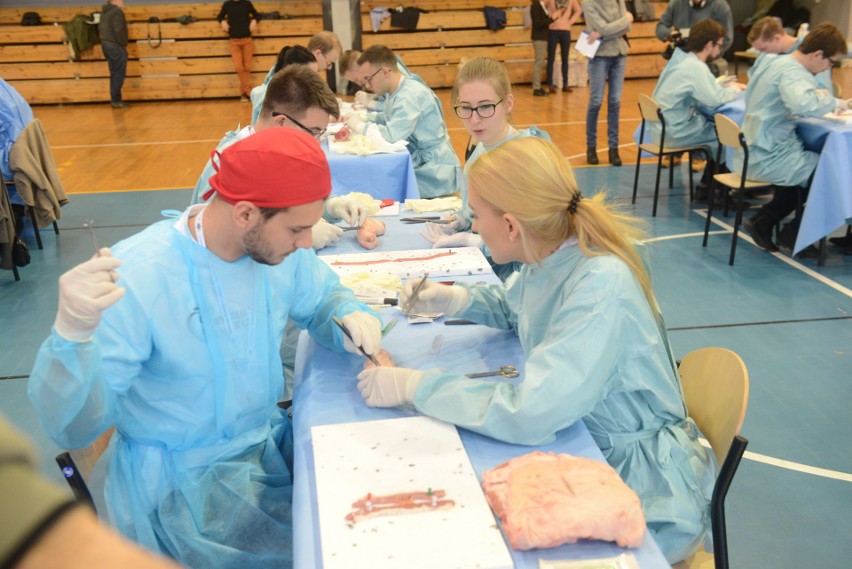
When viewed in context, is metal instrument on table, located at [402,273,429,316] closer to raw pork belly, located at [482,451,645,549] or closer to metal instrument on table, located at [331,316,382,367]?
metal instrument on table, located at [331,316,382,367]

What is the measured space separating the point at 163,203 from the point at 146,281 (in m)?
5.54

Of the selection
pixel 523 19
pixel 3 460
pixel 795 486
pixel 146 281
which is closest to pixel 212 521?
pixel 146 281

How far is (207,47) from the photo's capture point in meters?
13.1

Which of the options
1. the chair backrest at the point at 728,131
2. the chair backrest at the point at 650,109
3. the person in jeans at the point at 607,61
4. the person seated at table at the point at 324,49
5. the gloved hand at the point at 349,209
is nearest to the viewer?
the gloved hand at the point at 349,209

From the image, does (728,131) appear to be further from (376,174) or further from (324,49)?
(324,49)

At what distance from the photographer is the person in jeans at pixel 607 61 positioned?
7.71 metres

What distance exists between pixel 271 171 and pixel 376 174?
3337mm

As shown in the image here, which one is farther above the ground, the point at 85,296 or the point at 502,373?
the point at 85,296

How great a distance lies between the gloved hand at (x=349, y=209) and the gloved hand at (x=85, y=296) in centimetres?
185

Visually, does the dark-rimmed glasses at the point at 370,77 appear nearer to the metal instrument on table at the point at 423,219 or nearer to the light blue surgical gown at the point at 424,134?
the light blue surgical gown at the point at 424,134

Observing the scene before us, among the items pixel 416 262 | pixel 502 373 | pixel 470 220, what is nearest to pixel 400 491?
pixel 502 373

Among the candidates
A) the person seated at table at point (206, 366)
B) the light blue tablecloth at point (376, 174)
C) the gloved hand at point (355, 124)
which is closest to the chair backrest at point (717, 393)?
the person seated at table at point (206, 366)

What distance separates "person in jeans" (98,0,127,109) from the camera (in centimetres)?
1160

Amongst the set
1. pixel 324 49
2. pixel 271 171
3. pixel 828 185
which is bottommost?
pixel 828 185
